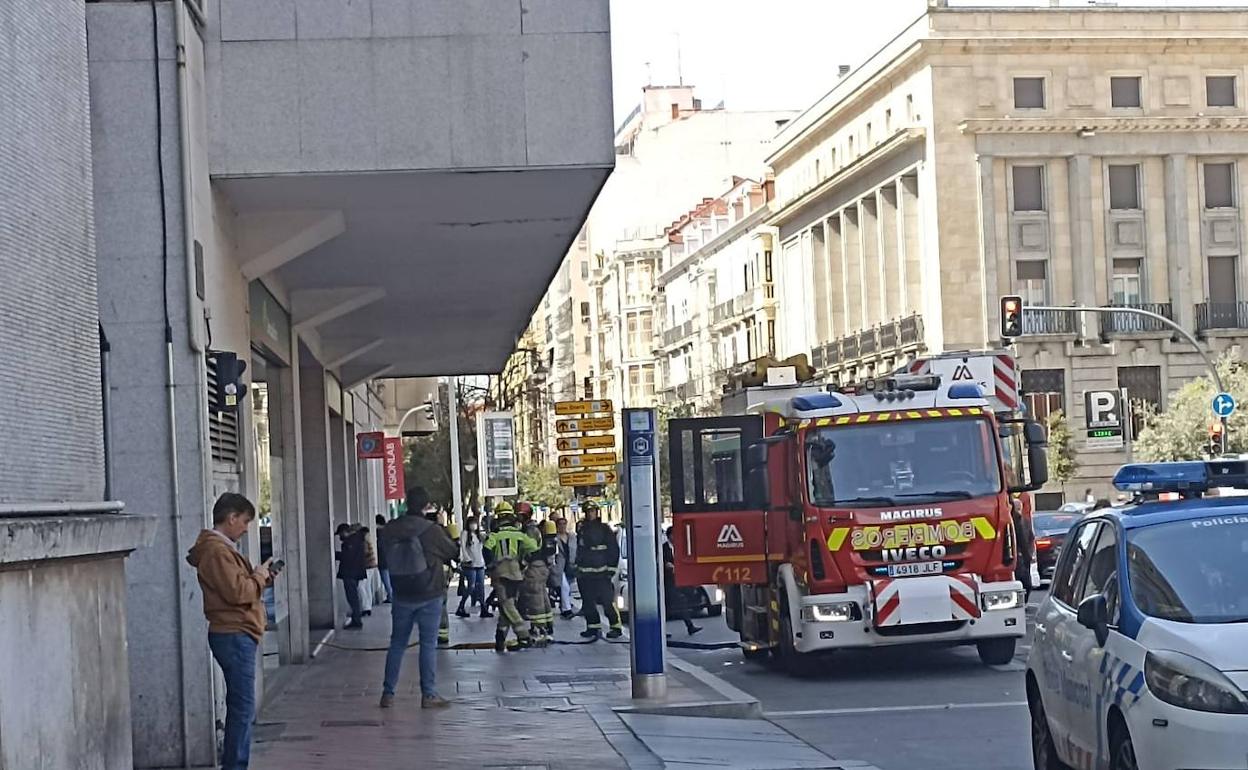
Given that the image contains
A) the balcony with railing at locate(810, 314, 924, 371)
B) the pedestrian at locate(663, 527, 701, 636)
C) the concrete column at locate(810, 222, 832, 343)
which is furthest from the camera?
the concrete column at locate(810, 222, 832, 343)

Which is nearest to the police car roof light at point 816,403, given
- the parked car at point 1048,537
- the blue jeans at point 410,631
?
the blue jeans at point 410,631

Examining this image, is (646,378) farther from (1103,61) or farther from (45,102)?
(45,102)

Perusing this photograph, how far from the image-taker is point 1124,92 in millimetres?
70938

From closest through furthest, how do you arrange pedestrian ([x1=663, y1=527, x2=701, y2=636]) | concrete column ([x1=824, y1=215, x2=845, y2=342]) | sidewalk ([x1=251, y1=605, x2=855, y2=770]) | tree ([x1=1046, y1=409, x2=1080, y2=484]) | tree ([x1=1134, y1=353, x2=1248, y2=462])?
sidewalk ([x1=251, y1=605, x2=855, y2=770]) → pedestrian ([x1=663, y1=527, x2=701, y2=636]) → tree ([x1=1134, y1=353, x2=1248, y2=462]) → tree ([x1=1046, y1=409, x2=1080, y2=484]) → concrete column ([x1=824, y1=215, x2=845, y2=342])

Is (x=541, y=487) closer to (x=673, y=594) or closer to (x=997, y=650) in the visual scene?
(x=673, y=594)

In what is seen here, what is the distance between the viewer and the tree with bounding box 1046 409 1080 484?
67062 millimetres

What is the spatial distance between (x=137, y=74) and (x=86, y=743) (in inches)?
199

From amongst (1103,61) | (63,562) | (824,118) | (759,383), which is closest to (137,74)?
(63,562)

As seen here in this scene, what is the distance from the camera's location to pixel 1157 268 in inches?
2781

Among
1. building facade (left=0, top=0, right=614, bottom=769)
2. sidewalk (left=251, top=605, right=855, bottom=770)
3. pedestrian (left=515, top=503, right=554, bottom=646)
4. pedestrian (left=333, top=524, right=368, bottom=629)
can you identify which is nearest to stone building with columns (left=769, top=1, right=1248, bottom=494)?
pedestrian (left=333, top=524, right=368, bottom=629)

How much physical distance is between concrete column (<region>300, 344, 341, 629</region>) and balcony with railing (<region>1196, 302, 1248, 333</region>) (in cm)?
5037

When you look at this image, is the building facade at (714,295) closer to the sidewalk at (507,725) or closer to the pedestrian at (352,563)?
the pedestrian at (352,563)

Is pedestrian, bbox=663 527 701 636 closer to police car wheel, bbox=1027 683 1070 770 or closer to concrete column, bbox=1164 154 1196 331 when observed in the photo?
police car wheel, bbox=1027 683 1070 770

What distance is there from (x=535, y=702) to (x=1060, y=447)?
53275mm
